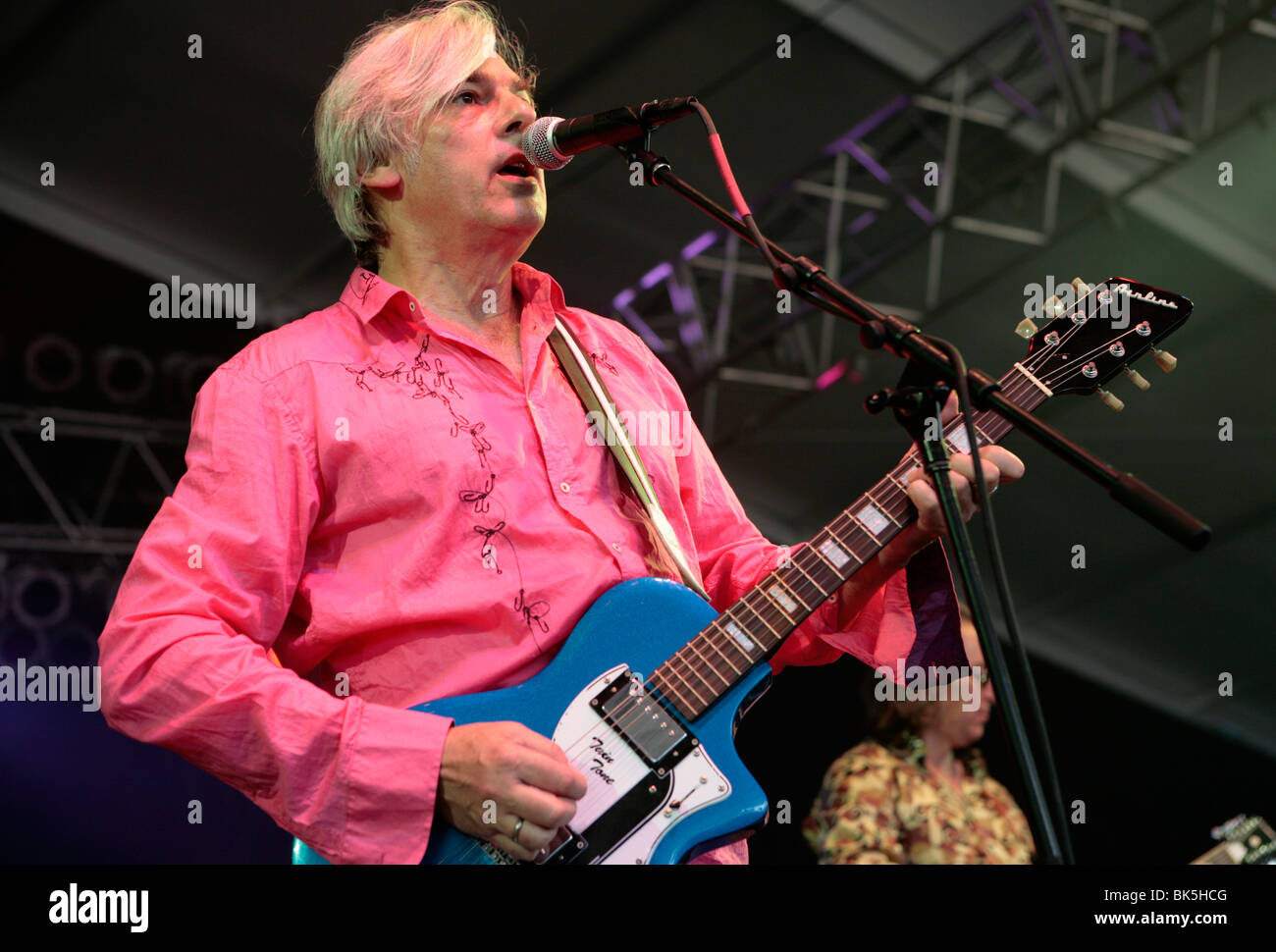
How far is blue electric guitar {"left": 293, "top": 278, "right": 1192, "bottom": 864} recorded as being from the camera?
1.61 meters

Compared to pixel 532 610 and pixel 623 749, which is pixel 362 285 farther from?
pixel 623 749

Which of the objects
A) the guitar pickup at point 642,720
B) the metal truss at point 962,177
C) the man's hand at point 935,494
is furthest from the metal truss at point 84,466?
the man's hand at point 935,494

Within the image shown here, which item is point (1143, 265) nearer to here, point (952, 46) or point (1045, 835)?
point (952, 46)

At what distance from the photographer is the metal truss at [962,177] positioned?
440 cm

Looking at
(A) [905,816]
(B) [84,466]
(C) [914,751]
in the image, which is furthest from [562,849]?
(B) [84,466]

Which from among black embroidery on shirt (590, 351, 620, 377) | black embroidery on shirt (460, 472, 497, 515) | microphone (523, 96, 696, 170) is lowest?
black embroidery on shirt (460, 472, 497, 515)

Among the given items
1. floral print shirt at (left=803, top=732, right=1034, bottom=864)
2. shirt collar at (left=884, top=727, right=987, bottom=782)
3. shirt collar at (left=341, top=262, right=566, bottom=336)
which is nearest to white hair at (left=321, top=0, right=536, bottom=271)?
shirt collar at (left=341, top=262, right=566, bottom=336)

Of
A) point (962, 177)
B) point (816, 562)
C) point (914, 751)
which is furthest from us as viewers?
point (962, 177)

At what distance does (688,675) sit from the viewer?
171 centimetres

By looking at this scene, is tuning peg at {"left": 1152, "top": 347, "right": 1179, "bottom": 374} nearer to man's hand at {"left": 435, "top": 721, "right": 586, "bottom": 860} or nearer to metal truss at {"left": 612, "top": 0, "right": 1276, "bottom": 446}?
man's hand at {"left": 435, "top": 721, "right": 586, "bottom": 860}

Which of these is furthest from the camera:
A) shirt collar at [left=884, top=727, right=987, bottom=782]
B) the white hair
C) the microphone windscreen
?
shirt collar at [left=884, top=727, right=987, bottom=782]

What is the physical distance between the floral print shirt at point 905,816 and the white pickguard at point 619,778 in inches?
97.5

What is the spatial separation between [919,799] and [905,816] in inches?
3.6

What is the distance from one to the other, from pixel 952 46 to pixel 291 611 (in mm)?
3629
